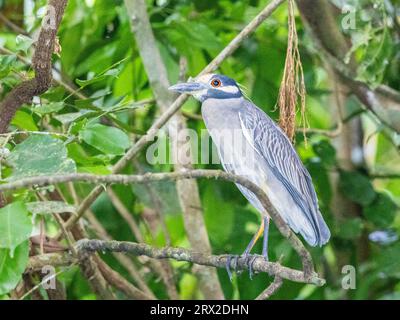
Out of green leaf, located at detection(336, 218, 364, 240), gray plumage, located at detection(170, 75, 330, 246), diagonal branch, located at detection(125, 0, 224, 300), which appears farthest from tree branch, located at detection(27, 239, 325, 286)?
green leaf, located at detection(336, 218, 364, 240)

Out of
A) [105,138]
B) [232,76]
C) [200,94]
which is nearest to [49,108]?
[105,138]

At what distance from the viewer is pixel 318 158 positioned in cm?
335

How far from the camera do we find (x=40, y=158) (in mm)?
1835

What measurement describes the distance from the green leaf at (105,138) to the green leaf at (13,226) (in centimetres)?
30

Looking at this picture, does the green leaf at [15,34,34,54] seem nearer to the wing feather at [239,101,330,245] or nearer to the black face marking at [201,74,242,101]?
the black face marking at [201,74,242,101]

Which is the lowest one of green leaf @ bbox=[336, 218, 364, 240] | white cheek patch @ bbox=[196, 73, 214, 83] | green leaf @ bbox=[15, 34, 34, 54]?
green leaf @ bbox=[336, 218, 364, 240]

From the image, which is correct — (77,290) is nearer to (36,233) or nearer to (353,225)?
(36,233)

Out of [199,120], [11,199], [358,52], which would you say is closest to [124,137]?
[11,199]

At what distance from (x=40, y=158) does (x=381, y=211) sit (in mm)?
1862

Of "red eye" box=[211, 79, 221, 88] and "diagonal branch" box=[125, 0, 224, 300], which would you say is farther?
"diagonal branch" box=[125, 0, 224, 300]

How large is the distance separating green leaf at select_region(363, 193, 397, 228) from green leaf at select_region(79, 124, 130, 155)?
153 cm

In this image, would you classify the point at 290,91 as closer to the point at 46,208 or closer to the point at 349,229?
the point at 46,208

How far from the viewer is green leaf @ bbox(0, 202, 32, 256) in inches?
71.0

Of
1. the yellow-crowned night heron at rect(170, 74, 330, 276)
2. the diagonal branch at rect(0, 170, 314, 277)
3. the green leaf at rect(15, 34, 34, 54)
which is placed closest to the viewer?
the diagonal branch at rect(0, 170, 314, 277)
